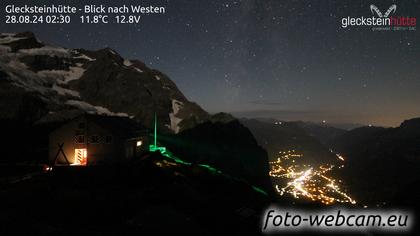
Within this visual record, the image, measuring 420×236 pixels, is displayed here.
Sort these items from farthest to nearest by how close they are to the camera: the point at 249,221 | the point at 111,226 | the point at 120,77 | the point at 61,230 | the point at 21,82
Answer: the point at 120,77, the point at 21,82, the point at 249,221, the point at 111,226, the point at 61,230

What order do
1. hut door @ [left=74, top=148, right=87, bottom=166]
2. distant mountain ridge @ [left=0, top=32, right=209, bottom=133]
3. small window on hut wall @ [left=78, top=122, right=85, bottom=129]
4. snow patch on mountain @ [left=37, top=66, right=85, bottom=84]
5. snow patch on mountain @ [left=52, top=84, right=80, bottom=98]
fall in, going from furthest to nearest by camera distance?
snow patch on mountain @ [left=37, top=66, right=85, bottom=84] < snow patch on mountain @ [left=52, top=84, right=80, bottom=98] < distant mountain ridge @ [left=0, top=32, right=209, bottom=133] < small window on hut wall @ [left=78, top=122, right=85, bottom=129] < hut door @ [left=74, top=148, right=87, bottom=166]

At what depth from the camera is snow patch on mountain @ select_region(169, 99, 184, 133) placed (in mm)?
168000

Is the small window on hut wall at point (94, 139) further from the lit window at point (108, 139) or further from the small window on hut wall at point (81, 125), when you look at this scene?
the small window on hut wall at point (81, 125)

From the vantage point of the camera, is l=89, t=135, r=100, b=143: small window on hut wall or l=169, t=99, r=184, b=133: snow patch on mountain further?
l=169, t=99, r=184, b=133: snow patch on mountain

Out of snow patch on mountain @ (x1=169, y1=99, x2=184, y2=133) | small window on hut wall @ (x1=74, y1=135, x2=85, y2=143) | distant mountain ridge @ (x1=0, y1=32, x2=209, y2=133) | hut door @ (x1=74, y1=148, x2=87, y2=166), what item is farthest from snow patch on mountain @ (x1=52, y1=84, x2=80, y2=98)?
hut door @ (x1=74, y1=148, x2=87, y2=166)

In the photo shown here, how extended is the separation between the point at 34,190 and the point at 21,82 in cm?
13127

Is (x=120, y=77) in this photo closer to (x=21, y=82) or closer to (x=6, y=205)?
(x=21, y=82)

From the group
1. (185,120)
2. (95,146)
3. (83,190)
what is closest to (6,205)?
(83,190)

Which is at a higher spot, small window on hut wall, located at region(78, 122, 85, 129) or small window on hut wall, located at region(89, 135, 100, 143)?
small window on hut wall, located at region(78, 122, 85, 129)

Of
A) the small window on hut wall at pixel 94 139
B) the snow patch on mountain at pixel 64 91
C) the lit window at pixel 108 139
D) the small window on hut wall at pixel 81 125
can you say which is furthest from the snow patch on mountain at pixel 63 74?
the lit window at pixel 108 139

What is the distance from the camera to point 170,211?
2331 cm

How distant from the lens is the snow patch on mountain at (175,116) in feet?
551

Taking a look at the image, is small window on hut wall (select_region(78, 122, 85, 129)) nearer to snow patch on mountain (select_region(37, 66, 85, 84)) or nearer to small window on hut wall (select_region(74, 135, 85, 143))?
small window on hut wall (select_region(74, 135, 85, 143))

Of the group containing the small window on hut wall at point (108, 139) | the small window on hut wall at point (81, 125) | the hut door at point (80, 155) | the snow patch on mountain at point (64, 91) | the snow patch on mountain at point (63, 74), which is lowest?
the hut door at point (80, 155)
